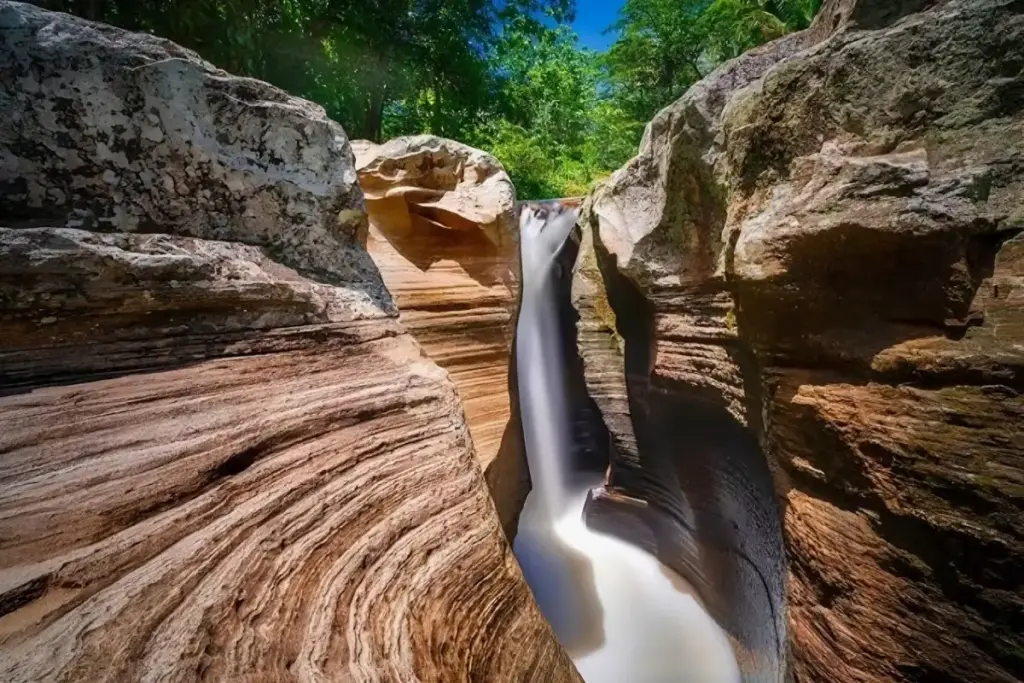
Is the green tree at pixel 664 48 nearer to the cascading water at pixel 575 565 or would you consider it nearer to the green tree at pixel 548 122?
the green tree at pixel 548 122

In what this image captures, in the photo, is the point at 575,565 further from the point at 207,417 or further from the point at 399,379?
the point at 207,417

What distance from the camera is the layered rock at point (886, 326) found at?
214 centimetres

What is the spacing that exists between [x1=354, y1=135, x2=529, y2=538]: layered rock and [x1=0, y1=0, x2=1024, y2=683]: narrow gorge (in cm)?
204

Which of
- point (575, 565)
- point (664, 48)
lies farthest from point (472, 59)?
point (575, 565)

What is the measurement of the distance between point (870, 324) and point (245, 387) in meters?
2.88

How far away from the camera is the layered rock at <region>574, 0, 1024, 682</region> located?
84.4 inches

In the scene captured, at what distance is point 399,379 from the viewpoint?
2.17 metres

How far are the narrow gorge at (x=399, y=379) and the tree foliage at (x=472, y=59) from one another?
6145mm

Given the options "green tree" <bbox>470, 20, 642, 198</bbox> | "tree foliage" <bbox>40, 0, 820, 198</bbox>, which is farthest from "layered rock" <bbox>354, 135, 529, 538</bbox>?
"green tree" <bbox>470, 20, 642, 198</bbox>

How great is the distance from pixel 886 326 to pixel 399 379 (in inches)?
93.3

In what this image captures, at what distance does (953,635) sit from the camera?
2.20m

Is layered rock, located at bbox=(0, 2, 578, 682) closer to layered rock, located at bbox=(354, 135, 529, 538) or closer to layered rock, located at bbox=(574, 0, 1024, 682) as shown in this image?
layered rock, located at bbox=(574, 0, 1024, 682)

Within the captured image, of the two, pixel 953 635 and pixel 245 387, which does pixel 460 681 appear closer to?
pixel 245 387

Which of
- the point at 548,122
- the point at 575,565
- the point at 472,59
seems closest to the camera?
the point at 575,565
